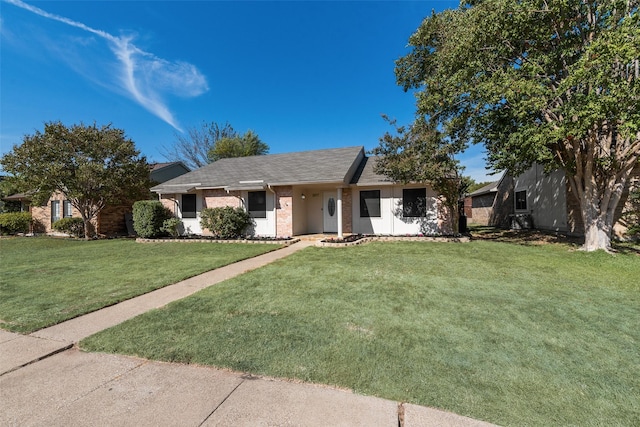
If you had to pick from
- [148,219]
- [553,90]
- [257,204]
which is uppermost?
[553,90]

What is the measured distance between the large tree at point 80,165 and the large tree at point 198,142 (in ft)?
63.0

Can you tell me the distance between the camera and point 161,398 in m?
2.29

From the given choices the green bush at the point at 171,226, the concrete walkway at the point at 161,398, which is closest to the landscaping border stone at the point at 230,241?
the green bush at the point at 171,226

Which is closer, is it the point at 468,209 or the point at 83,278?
the point at 83,278

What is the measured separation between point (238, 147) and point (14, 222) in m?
19.1

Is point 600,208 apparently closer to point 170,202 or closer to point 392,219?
point 392,219

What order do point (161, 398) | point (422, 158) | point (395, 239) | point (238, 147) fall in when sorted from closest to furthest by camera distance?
point (161, 398) < point (422, 158) < point (395, 239) < point (238, 147)

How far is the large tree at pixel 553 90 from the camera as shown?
271 inches

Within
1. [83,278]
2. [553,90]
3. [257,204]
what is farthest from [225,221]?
[553,90]

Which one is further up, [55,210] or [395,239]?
[55,210]

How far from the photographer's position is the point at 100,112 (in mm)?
16828

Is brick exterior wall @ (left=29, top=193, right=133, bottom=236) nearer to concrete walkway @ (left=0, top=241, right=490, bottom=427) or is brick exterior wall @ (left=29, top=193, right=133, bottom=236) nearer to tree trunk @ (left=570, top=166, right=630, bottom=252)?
concrete walkway @ (left=0, top=241, right=490, bottom=427)

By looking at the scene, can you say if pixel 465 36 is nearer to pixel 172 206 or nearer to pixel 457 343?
pixel 457 343

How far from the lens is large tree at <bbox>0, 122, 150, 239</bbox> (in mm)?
14523
